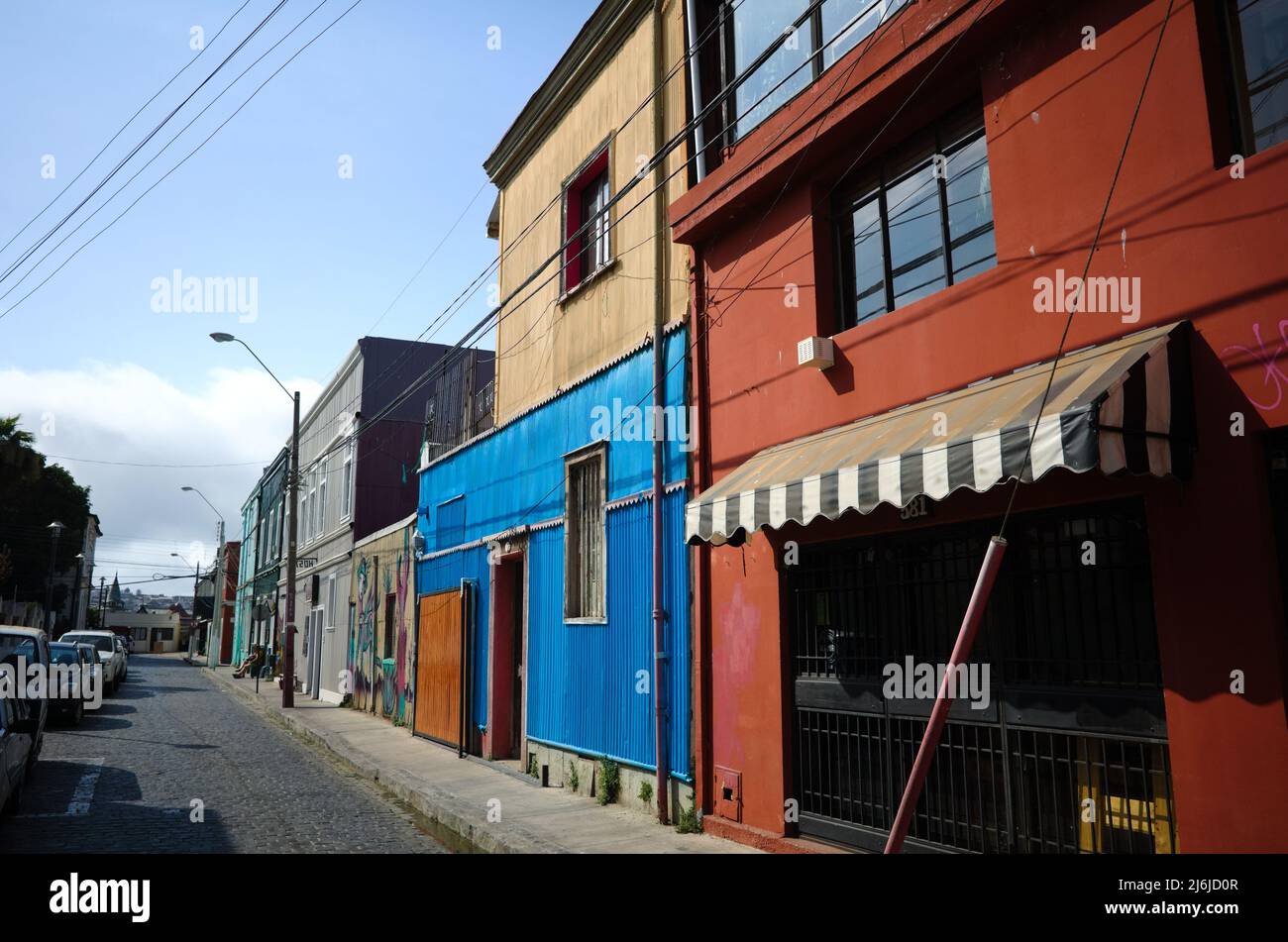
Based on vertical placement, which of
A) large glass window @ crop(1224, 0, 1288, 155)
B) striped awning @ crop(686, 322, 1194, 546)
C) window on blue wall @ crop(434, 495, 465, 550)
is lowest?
striped awning @ crop(686, 322, 1194, 546)

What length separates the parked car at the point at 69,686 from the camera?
52.4ft

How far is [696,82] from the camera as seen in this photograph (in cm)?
941

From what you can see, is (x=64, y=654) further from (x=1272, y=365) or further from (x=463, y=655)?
(x=1272, y=365)

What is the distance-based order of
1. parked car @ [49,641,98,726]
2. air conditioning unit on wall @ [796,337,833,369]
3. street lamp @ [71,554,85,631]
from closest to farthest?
air conditioning unit on wall @ [796,337,833,369], parked car @ [49,641,98,726], street lamp @ [71,554,85,631]

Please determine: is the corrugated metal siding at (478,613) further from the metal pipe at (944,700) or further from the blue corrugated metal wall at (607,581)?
the metal pipe at (944,700)

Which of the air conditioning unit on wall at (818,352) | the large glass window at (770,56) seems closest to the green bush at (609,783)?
the air conditioning unit on wall at (818,352)

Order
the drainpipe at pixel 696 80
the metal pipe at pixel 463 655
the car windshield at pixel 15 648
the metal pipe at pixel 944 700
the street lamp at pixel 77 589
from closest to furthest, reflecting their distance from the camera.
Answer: the metal pipe at pixel 944 700 → the drainpipe at pixel 696 80 → the car windshield at pixel 15 648 → the metal pipe at pixel 463 655 → the street lamp at pixel 77 589

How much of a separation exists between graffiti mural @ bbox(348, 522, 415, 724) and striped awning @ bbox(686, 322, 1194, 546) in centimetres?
1313

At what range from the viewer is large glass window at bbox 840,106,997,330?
6605 mm

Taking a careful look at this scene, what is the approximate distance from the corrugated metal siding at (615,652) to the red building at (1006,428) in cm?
45

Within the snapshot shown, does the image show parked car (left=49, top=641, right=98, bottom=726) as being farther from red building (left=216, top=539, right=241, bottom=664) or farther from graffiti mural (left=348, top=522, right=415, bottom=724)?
red building (left=216, top=539, right=241, bottom=664)

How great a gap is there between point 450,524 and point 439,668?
246 centimetres

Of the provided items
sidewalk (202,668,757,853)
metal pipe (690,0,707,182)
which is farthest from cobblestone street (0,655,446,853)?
metal pipe (690,0,707,182)
